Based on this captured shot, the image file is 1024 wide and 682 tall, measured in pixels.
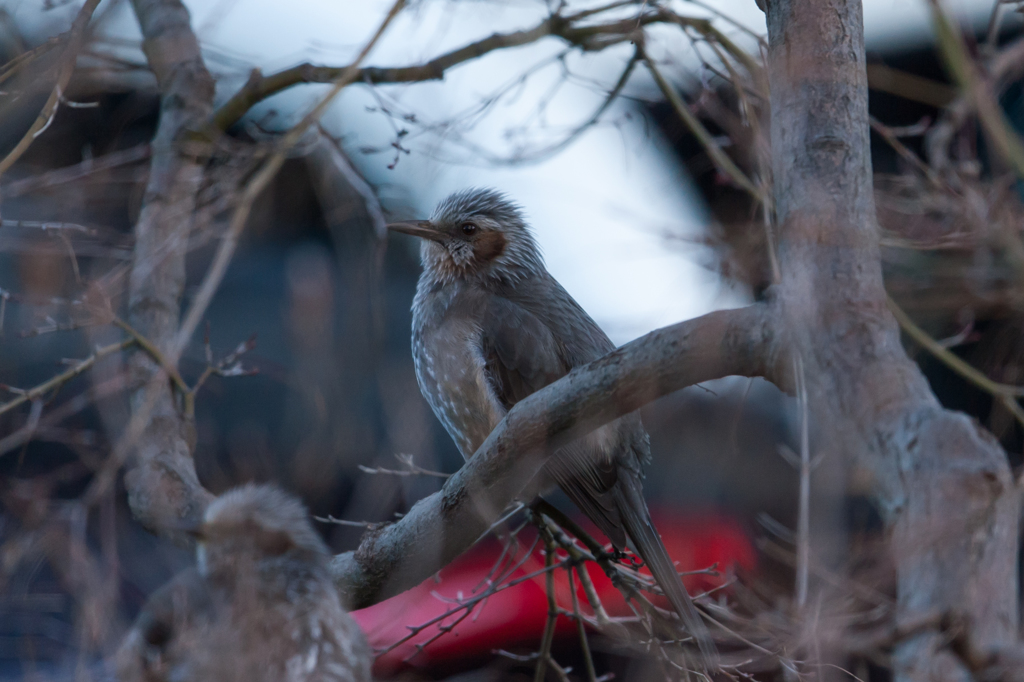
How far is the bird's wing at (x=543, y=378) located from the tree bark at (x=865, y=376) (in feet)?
5.64

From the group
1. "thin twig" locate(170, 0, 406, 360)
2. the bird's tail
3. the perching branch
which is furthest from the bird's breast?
"thin twig" locate(170, 0, 406, 360)

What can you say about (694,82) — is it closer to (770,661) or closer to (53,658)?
(770,661)

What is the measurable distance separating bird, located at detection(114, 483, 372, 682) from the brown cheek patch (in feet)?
6.47

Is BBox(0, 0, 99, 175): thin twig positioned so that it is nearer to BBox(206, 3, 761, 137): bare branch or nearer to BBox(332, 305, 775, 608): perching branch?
BBox(206, 3, 761, 137): bare branch

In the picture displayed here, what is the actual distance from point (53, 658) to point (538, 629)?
233 cm

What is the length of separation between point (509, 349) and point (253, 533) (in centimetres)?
154

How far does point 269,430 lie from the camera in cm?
478

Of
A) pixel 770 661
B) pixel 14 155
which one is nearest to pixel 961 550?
pixel 770 661

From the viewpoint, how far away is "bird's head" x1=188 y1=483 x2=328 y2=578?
2701 millimetres

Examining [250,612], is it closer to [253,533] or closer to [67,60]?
[253,533]

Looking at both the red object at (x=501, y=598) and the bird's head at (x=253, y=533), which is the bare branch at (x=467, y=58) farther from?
the red object at (x=501, y=598)

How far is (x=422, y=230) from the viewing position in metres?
4.43

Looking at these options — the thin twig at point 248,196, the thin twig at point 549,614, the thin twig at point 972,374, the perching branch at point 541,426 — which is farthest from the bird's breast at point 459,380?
the thin twig at point 972,374

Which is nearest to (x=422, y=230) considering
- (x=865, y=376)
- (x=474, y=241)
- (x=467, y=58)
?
(x=474, y=241)
